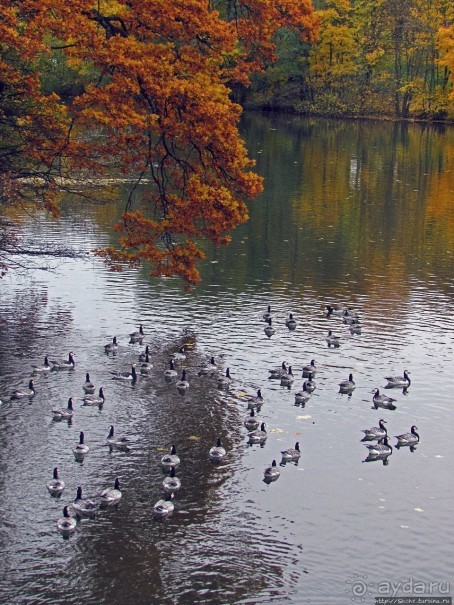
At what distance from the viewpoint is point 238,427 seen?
23891mm

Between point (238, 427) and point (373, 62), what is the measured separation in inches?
3758

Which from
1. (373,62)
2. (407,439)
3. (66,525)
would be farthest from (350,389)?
(373,62)

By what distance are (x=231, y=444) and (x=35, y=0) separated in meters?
12.5

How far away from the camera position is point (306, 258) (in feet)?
136

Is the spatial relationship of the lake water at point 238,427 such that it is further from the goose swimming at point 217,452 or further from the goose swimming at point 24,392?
the goose swimming at point 24,392

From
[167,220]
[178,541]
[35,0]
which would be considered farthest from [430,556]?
[35,0]

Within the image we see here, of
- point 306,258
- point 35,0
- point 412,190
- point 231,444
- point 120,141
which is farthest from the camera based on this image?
point 412,190

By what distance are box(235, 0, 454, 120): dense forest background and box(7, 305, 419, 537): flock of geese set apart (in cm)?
8524

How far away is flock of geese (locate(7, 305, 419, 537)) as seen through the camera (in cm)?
1934

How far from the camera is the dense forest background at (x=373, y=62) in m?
111

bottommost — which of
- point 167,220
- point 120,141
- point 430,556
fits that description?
point 430,556

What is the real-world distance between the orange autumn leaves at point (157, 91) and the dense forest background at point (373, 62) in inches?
3251

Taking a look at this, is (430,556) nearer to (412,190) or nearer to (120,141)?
(120,141)

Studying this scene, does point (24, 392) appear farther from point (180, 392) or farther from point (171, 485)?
point (171, 485)
